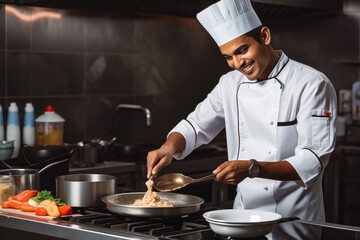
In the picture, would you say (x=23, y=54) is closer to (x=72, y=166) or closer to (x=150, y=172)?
(x=72, y=166)

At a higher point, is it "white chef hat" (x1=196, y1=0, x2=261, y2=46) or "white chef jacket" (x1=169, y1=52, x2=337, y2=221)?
"white chef hat" (x1=196, y1=0, x2=261, y2=46)

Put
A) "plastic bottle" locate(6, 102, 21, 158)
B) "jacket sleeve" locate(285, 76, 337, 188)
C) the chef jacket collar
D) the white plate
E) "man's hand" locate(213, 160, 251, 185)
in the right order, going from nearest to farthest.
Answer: the white plate
"man's hand" locate(213, 160, 251, 185)
"jacket sleeve" locate(285, 76, 337, 188)
the chef jacket collar
"plastic bottle" locate(6, 102, 21, 158)

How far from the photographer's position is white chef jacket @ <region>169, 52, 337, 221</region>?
9.44 feet

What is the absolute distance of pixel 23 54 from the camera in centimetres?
461

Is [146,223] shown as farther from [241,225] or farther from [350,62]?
[350,62]

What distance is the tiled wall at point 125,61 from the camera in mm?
4637

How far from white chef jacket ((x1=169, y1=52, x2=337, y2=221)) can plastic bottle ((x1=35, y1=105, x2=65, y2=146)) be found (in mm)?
1476

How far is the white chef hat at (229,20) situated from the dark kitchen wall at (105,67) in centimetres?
189

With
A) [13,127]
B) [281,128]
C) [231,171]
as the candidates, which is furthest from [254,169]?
[13,127]

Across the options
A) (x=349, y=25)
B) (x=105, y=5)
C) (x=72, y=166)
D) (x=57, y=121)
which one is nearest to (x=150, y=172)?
(x=72, y=166)

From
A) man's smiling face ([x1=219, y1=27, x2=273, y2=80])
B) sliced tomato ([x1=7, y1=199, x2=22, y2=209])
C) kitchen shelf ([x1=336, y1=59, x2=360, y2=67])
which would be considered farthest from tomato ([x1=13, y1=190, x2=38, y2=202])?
kitchen shelf ([x1=336, y1=59, x2=360, y2=67])

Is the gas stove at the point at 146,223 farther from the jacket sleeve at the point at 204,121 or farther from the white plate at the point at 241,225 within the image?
the jacket sleeve at the point at 204,121

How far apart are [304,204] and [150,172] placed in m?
0.72

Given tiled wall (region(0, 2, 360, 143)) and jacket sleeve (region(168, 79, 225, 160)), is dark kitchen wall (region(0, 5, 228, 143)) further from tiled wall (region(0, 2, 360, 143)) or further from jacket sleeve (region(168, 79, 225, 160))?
jacket sleeve (region(168, 79, 225, 160))
